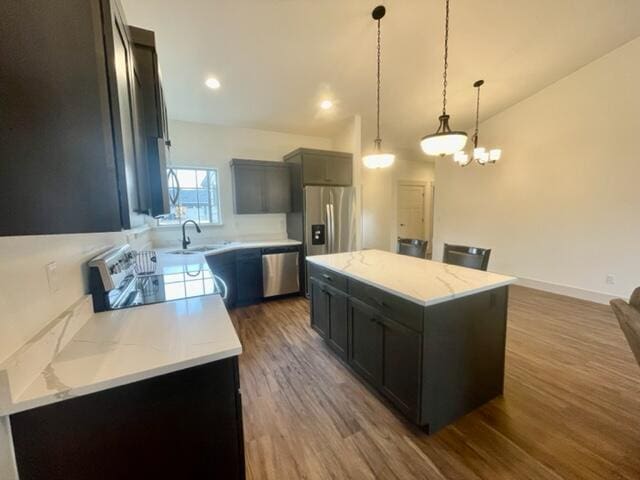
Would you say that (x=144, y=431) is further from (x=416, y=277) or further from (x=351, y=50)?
(x=351, y=50)

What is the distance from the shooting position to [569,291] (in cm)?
407

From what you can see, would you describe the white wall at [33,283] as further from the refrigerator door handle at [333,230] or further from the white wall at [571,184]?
the white wall at [571,184]

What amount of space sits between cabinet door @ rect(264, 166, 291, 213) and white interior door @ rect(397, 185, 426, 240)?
146 inches

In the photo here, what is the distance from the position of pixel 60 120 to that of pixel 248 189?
3.58 metres

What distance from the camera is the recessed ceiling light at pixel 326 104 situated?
12.5ft

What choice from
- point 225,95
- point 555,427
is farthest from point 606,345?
point 225,95

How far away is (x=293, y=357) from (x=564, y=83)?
5332 mm

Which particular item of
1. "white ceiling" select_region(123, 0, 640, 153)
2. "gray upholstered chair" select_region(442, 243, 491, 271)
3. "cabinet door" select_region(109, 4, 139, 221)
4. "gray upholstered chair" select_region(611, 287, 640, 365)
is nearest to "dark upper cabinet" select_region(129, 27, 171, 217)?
"cabinet door" select_region(109, 4, 139, 221)

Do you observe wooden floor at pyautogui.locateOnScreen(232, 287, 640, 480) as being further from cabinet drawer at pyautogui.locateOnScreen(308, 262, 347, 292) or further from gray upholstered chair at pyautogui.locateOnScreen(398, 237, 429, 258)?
gray upholstered chair at pyautogui.locateOnScreen(398, 237, 429, 258)

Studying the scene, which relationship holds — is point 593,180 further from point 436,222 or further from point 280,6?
point 280,6

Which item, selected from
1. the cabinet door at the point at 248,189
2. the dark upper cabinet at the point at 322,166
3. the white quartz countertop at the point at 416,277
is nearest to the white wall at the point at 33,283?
the white quartz countertop at the point at 416,277

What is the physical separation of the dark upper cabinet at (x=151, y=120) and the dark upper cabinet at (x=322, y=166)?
268 cm

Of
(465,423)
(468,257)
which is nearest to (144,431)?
(465,423)

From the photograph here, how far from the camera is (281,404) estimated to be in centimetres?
194
